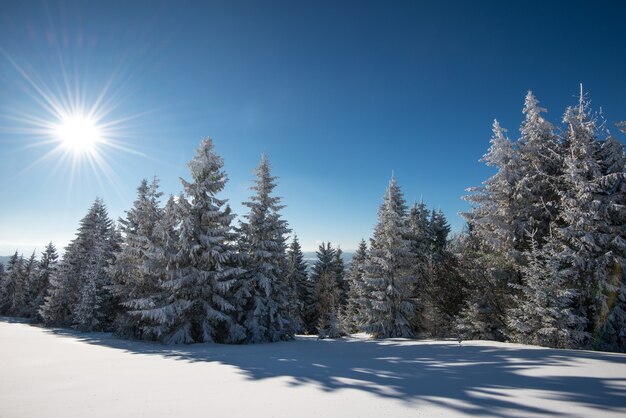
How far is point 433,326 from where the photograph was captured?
21625 mm

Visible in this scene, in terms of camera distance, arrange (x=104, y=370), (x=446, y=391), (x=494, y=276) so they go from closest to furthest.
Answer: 1. (x=446, y=391)
2. (x=104, y=370)
3. (x=494, y=276)

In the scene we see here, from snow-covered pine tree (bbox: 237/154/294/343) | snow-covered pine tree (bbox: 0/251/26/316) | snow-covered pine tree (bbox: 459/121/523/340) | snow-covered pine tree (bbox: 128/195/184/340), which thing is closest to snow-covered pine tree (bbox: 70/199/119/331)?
snow-covered pine tree (bbox: 128/195/184/340)

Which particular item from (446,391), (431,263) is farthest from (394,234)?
(446,391)

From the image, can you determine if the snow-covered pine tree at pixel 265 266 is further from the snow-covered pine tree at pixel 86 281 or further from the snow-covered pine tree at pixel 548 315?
the snow-covered pine tree at pixel 548 315

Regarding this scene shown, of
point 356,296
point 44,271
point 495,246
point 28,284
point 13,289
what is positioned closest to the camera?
point 495,246

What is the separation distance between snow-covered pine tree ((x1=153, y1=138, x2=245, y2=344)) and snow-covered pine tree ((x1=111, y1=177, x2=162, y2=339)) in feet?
5.36

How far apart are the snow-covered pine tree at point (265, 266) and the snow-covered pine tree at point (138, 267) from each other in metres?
5.44

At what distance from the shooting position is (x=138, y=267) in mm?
18875

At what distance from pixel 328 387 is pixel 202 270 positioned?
43.0ft

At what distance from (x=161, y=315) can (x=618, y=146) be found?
81.7 feet

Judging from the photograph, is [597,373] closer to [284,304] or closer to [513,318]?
[513,318]

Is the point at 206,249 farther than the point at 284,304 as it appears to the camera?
No

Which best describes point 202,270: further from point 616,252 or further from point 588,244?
point 616,252

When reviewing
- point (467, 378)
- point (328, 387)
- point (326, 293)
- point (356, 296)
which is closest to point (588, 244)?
point (467, 378)
